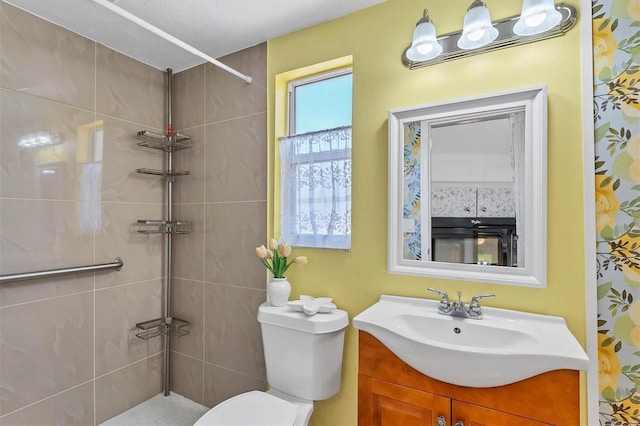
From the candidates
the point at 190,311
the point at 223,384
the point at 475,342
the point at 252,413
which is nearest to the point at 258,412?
the point at 252,413

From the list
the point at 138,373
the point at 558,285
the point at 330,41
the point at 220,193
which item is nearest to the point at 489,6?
the point at 330,41

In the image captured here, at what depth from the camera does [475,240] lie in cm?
135

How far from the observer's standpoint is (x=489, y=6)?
1319 mm

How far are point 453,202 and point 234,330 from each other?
57.4 inches

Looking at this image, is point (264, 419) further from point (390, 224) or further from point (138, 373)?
point (138, 373)

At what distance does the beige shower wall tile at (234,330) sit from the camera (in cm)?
189

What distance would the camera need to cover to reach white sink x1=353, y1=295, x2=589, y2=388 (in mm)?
943

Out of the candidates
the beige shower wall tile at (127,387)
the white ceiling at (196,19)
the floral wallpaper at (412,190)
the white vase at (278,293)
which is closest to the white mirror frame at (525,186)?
the floral wallpaper at (412,190)

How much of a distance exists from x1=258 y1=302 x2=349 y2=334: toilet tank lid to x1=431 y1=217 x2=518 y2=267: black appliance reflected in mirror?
516 mm

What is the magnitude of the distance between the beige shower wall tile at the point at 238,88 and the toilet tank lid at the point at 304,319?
1130 mm

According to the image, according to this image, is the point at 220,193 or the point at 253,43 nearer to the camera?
the point at 253,43

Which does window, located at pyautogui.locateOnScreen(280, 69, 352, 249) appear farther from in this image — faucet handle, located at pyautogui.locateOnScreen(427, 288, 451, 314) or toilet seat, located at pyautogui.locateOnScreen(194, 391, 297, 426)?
toilet seat, located at pyautogui.locateOnScreen(194, 391, 297, 426)

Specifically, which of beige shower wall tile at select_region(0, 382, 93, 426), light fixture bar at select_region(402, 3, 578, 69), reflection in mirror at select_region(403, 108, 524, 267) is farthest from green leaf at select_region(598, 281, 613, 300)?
beige shower wall tile at select_region(0, 382, 93, 426)

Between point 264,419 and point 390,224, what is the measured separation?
97 centimetres
